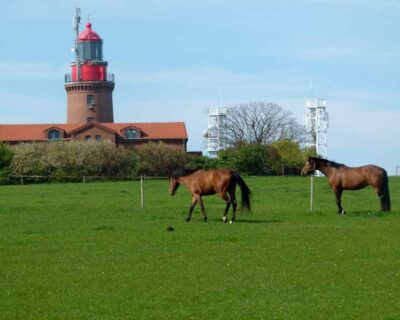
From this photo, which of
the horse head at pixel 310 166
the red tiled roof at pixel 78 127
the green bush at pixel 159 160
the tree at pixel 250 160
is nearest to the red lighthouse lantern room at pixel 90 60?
the red tiled roof at pixel 78 127

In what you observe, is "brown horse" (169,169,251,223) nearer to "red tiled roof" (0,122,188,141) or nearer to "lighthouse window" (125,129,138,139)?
"red tiled roof" (0,122,188,141)

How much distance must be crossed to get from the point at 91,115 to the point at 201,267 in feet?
294

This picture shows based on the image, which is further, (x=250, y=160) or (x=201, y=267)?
(x=250, y=160)

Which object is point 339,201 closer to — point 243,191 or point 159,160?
point 243,191

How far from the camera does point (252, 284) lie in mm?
13156

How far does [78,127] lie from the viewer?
98.8 m

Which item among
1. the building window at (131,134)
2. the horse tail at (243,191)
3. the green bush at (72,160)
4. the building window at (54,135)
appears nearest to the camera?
the horse tail at (243,191)

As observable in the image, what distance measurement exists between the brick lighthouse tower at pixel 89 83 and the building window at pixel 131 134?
453 cm

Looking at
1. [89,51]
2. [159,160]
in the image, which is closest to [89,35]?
[89,51]

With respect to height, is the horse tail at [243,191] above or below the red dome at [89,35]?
below

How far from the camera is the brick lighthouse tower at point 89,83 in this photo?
102875 millimetres

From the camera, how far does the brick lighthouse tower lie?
103 m

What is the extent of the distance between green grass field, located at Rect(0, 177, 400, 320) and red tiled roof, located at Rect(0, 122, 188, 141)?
74365mm

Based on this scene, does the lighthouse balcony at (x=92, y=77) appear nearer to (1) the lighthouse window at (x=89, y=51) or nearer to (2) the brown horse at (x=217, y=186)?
(1) the lighthouse window at (x=89, y=51)
